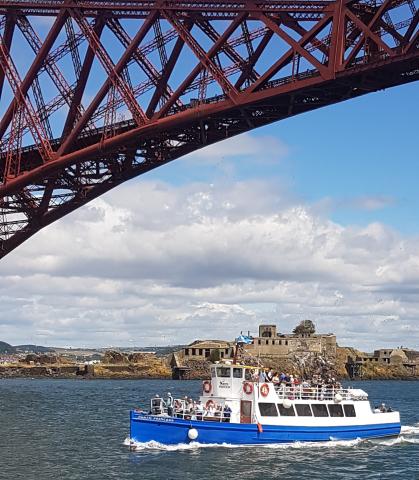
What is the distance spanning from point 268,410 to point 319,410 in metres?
3.72

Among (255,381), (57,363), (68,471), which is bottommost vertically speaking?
(68,471)

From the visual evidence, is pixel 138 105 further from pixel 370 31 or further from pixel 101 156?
pixel 370 31

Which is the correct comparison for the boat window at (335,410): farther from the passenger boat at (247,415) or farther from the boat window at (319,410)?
the boat window at (319,410)

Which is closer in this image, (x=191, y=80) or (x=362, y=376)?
(x=191, y=80)

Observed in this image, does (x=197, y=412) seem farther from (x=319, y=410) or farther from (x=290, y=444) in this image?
(x=319, y=410)

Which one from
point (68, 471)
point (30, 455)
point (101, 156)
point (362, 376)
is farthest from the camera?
point (362, 376)

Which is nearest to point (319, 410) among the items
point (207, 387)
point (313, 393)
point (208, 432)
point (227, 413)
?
point (313, 393)

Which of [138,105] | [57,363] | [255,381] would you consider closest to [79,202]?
[138,105]

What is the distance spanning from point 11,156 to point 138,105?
9.24m

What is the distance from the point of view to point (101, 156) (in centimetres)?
4706

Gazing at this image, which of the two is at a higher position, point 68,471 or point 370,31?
point 370,31

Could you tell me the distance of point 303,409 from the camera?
44844 mm

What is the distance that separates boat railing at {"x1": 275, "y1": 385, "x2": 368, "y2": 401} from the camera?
4494 centimetres

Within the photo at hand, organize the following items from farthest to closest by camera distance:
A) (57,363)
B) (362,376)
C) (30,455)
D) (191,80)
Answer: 1. (57,363)
2. (362,376)
3. (191,80)
4. (30,455)
